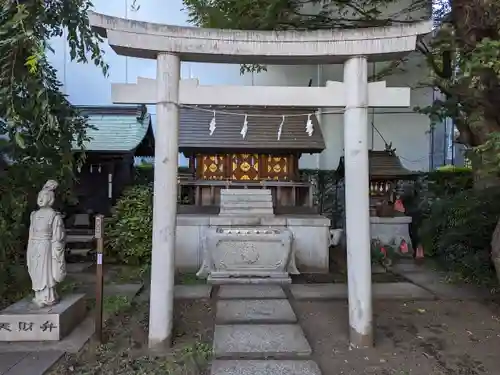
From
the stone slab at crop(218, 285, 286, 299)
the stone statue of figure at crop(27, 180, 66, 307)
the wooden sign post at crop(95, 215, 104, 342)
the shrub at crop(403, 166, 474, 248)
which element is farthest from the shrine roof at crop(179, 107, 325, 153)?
the wooden sign post at crop(95, 215, 104, 342)

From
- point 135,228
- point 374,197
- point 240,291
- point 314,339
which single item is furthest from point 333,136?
point 314,339

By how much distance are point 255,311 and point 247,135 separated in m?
5.51

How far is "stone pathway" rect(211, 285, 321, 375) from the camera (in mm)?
4066

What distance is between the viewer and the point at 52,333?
4.70 m

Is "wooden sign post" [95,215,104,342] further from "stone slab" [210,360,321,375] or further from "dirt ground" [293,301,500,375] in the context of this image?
"dirt ground" [293,301,500,375]

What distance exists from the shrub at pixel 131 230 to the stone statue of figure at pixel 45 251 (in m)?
4.43

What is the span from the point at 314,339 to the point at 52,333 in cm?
304

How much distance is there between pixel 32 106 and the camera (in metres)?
4.83

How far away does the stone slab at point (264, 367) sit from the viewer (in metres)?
3.95

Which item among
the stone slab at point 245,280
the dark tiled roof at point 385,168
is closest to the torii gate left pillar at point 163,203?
the stone slab at point 245,280

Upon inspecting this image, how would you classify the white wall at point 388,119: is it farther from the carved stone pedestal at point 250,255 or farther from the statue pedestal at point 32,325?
the statue pedestal at point 32,325

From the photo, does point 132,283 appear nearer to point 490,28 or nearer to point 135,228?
point 135,228

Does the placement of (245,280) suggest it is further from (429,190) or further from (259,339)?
(429,190)

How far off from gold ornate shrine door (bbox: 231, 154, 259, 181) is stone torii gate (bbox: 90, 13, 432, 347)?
233 inches
